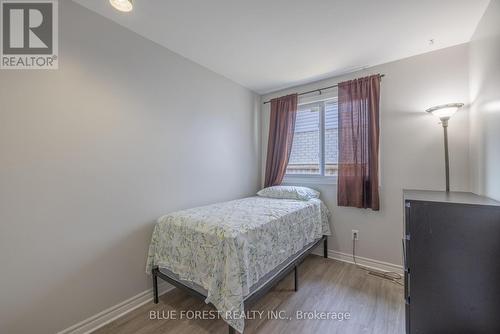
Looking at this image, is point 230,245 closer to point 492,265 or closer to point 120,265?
point 120,265

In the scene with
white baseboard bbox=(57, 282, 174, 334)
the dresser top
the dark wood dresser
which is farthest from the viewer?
white baseboard bbox=(57, 282, 174, 334)

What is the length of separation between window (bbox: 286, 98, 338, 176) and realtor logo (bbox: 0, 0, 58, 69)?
9.23 feet

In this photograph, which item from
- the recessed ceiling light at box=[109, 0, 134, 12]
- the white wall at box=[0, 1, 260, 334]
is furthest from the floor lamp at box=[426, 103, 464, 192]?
the recessed ceiling light at box=[109, 0, 134, 12]

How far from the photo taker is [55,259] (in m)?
1.48

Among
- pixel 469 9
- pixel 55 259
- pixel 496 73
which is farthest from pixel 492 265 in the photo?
pixel 55 259

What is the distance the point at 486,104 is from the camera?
5.31 feet

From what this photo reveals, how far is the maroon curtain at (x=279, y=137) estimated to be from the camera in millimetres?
3205

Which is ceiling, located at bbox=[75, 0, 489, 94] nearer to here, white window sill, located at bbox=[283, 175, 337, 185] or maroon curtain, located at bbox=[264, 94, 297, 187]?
maroon curtain, located at bbox=[264, 94, 297, 187]

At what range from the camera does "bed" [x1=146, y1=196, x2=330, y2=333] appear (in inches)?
54.6

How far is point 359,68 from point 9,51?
3.30 m

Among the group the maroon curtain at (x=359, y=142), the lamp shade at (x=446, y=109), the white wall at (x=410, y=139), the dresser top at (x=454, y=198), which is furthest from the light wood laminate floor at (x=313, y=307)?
the lamp shade at (x=446, y=109)

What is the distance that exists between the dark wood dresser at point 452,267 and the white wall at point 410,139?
1.11 meters

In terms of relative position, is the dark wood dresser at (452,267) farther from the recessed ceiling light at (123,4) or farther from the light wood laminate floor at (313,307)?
the recessed ceiling light at (123,4)

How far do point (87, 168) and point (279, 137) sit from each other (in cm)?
247
